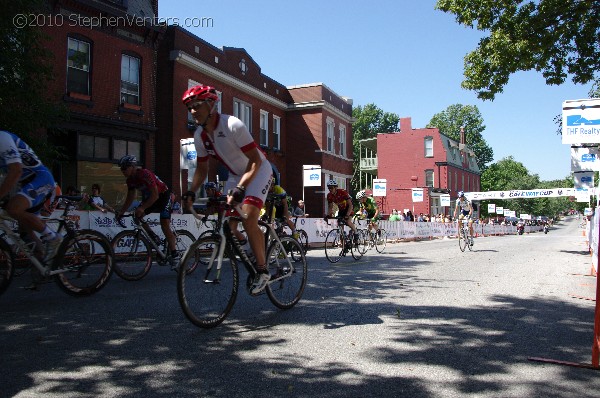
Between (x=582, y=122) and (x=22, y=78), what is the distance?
1405 centimetres

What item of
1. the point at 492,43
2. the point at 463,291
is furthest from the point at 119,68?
the point at 463,291

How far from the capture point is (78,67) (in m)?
17.5

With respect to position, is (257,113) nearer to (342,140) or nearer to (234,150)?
(342,140)

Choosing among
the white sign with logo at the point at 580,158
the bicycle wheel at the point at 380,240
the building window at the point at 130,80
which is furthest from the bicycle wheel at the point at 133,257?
the white sign with logo at the point at 580,158

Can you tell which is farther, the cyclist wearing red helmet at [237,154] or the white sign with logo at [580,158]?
the white sign with logo at [580,158]

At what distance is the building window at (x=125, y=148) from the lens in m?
19.0

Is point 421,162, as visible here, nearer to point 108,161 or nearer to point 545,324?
point 108,161

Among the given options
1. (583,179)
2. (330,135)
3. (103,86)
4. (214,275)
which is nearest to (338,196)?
(214,275)

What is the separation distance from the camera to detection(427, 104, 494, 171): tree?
86.4m

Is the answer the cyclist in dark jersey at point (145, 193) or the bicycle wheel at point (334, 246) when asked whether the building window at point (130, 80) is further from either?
the cyclist in dark jersey at point (145, 193)

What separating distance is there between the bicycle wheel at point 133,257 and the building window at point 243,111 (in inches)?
742

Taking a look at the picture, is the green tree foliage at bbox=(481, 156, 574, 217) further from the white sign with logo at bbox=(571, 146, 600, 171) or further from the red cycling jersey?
the red cycling jersey

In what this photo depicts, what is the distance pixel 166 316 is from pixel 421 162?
56240 millimetres

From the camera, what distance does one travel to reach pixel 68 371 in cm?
331
